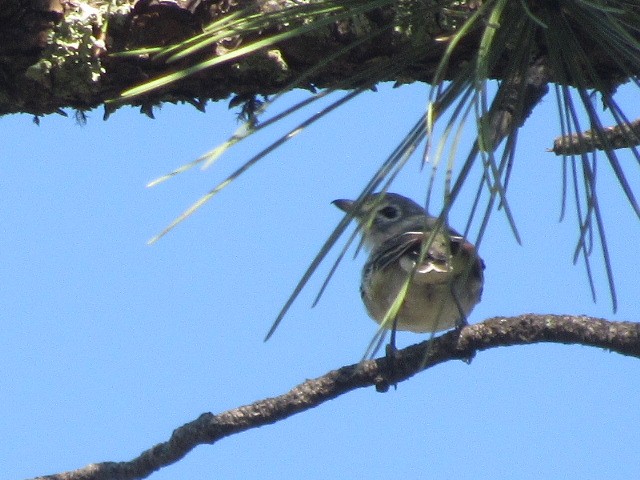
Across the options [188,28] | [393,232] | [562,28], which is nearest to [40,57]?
[188,28]

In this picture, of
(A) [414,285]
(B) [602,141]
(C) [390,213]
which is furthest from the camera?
(C) [390,213]

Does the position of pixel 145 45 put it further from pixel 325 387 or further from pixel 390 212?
pixel 390 212

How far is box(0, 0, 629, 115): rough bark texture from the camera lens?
107 inches

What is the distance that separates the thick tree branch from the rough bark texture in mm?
614

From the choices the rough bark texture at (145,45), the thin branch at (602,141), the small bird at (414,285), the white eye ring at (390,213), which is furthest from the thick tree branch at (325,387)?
the white eye ring at (390,213)

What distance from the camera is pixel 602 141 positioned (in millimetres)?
2465

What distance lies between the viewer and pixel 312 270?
2.15 metres

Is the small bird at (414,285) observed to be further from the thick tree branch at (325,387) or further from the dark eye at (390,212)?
the thick tree branch at (325,387)

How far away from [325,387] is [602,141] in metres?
0.86

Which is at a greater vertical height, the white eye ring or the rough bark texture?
the white eye ring

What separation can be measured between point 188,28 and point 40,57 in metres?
0.36

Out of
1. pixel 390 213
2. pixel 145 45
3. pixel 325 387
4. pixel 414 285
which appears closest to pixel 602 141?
pixel 325 387

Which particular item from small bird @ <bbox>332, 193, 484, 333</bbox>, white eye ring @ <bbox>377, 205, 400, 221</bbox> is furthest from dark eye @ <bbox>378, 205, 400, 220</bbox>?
small bird @ <bbox>332, 193, 484, 333</bbox>

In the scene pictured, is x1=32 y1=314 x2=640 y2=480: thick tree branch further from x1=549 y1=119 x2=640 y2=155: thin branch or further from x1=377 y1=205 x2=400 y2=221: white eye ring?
x1=377 y1=205 x2=400 y2=221: white eye ring
